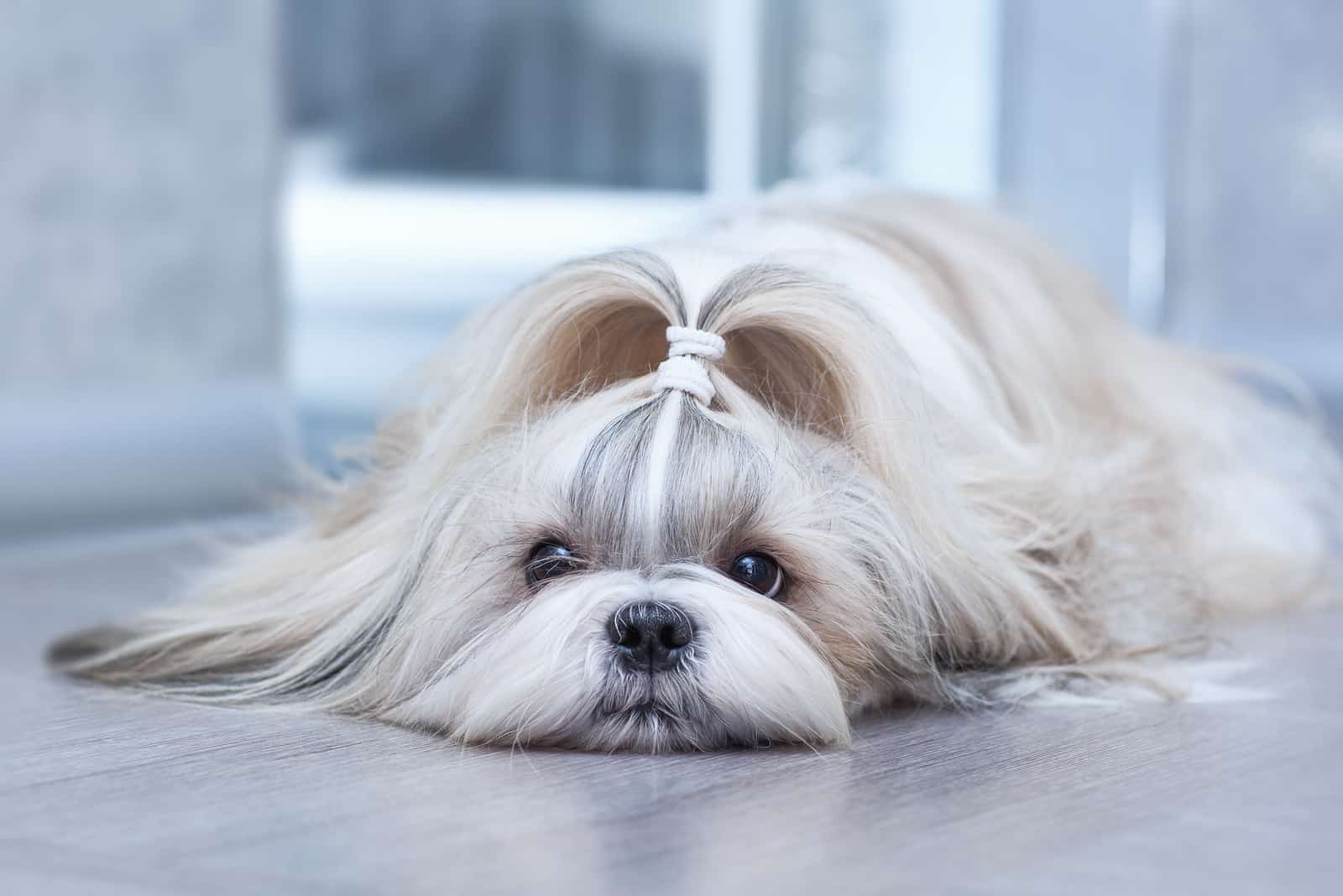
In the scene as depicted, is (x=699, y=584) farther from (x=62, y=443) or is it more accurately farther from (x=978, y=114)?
(x=978, y=114)

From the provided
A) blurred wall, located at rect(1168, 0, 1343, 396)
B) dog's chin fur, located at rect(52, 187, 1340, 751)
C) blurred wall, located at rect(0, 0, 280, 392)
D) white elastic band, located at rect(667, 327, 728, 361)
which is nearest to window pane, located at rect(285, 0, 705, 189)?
blurred wall, located at rect(1168, 0, 1343, 396)

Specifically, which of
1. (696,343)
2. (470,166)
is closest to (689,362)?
(696,343)

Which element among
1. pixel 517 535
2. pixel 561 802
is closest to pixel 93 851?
pixel 561 802

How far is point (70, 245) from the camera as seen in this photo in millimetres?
3668

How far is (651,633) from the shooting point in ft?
5.62

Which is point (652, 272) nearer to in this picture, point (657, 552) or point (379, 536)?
point (657, 552)

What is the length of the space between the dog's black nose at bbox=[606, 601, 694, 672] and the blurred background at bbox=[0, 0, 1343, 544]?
2.99 ft

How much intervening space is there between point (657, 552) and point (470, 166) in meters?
6.88

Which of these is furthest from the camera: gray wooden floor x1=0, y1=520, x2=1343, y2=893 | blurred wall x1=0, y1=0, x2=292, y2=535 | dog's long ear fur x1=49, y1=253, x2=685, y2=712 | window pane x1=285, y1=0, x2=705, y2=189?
window pane x1=285, y1=0, x2=705, y2=189

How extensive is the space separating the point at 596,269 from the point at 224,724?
0.61 metres

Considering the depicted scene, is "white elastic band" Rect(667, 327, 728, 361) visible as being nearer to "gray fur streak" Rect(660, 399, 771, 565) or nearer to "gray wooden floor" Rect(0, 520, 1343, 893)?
"gray fur streak" Rect(660, 399, 771, 565)

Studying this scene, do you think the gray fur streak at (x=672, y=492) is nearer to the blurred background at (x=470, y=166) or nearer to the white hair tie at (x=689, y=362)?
the white hair tie at (x=689, y=362)

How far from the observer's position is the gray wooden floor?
4.57 ft

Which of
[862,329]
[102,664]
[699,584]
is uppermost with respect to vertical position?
[862,329]
